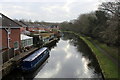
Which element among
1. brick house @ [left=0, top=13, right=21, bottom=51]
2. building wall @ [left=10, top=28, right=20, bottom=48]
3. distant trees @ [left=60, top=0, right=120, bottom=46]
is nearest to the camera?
distant trees @ [left=60, top=0, right=120, bottom=46]

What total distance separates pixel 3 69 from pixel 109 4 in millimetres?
20296

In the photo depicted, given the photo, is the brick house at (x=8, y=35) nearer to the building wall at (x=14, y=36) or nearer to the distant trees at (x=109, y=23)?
the building wall at (x=14, y=36)

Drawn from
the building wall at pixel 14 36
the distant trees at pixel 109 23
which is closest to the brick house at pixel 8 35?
the building wall at pixel 14 36

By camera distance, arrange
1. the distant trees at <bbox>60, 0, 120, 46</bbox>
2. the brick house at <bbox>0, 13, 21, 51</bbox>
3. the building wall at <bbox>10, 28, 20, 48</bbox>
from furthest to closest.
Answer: the building wall at <bbox>10, 28, 20, 48</bbox>, the brick house at <bbox>0, 13, 21, 51</bbox>, the distant trees at <bbox>60, 0, 120, 46</bbox>

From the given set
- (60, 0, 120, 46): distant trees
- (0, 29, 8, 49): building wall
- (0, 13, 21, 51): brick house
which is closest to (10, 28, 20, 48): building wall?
(0, 13, 21, 51): brick house

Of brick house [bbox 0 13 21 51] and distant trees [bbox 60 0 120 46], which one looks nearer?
distant trees [bbox 60 0 120 46]

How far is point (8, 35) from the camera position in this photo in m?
19.3

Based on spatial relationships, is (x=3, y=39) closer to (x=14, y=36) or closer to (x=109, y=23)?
(x=14, y=36)

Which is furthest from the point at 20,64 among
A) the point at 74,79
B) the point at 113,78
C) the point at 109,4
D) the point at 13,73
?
the point at 109,4

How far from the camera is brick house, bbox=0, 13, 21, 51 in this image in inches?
708

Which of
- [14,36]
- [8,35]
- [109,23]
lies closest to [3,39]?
[8,35]

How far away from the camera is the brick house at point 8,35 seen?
1799 cm

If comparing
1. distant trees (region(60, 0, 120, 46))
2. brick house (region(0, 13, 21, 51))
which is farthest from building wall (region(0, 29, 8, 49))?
distant trees (region(60, 0, 120, 46))

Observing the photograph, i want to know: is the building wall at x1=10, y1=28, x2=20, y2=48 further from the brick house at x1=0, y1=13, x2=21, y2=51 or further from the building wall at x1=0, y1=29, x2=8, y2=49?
the building wall at x1=0, y1=29, x2=8, y2=49
